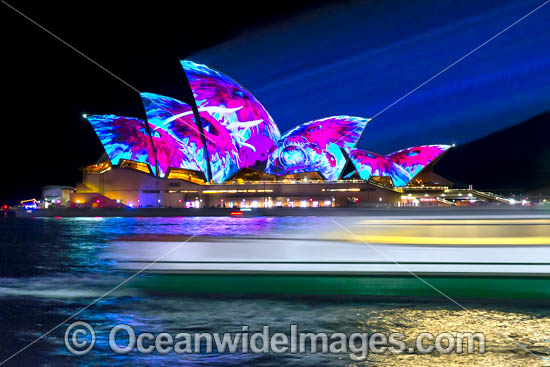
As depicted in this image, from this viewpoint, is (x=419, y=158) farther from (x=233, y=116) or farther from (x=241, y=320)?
(x=241, y=320)

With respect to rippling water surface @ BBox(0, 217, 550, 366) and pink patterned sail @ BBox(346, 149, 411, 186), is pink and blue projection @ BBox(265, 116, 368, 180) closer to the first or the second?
pink patterned sail @ BBox(346, 149, 411, 186)

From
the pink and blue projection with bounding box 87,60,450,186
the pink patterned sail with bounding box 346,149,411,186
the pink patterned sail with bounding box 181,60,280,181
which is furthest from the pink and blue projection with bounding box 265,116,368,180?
the pink patterned sail with bounding box 346,149,411,186

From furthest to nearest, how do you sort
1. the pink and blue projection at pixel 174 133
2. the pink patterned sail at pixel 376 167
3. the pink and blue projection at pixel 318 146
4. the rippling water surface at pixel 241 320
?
the pink patterned sail at pixel 376 167
the pink and blue projection at pixel 318 146
the pink and blue projection at pixel 174 133
the rippling water surface at pixel 241 320

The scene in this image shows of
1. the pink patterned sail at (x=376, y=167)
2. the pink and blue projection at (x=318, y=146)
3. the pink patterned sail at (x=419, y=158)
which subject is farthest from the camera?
the pink patterned sail at (x=419, y=158)

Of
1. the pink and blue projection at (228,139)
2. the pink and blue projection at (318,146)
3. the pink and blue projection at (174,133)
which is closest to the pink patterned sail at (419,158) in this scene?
the pink and blue projection at (228,139)

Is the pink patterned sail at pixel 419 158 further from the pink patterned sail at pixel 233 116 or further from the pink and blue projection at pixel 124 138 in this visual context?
the pink and blue projection at pixel 124 138

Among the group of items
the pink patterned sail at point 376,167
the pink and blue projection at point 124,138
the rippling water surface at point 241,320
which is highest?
the pink and blue projection at point 124,138
